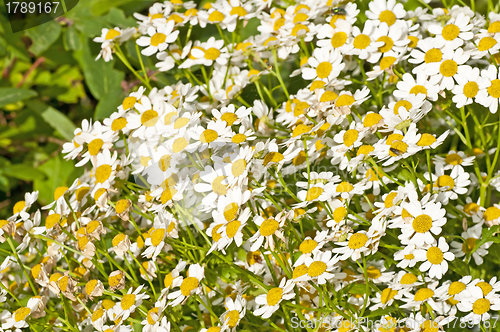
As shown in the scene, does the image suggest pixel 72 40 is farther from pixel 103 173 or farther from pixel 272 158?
pixel 272 158

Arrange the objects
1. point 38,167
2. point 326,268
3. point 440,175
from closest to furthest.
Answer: point 326,268 → point 440,175 → point 38,167

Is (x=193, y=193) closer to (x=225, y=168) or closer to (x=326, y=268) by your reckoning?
(x=225, y=168)

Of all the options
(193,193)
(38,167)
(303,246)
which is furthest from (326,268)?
(38,167)

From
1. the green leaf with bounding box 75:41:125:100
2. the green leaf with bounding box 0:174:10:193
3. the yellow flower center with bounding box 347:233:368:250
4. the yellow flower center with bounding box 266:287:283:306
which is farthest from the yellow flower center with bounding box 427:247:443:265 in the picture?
the green leaf with bounding box 0:174:10:193

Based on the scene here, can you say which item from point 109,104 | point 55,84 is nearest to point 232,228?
point 109,104

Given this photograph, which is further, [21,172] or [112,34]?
[21,172]

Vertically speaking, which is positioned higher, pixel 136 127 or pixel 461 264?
pixel 136 127
